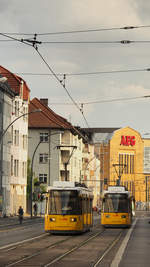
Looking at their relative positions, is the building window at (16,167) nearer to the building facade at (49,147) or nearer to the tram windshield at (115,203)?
the building facade at (49,147)

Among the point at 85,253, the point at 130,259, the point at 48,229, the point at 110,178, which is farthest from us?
the point at 110,178

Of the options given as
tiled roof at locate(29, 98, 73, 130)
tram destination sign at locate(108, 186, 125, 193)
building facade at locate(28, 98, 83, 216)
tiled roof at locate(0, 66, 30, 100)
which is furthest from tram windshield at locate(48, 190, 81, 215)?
tiled roof at locate(29, 98, 73, 130)

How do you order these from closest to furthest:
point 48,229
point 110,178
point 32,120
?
1. point 48,229
2. point 32,120
3. point 110,178

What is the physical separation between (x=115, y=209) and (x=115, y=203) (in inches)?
17.3

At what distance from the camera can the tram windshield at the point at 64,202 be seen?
33.4 m

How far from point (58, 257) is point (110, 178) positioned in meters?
148

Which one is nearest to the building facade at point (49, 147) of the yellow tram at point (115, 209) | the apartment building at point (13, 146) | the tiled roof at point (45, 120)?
the tiled roof at point (45, 120)

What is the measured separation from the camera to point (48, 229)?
109 ft

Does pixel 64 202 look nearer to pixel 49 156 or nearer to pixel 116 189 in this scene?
pixel 116 189

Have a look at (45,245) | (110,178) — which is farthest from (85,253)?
(110,178)

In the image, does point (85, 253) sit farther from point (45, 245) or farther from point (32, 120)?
point (32, 120)

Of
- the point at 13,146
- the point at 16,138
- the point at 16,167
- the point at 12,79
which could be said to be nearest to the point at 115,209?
the point at 13,146

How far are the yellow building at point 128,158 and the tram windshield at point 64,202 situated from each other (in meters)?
134

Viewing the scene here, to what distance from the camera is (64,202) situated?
33.8 meters
